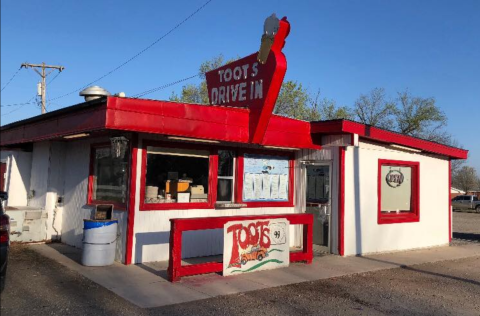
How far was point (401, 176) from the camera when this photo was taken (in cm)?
1220

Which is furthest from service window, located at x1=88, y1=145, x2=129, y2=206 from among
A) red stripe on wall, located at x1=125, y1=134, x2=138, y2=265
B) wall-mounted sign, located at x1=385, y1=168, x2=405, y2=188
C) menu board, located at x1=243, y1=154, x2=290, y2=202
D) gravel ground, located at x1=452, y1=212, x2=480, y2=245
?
gravel ground, located at x1=452, y1=212, x2=480, y2=245

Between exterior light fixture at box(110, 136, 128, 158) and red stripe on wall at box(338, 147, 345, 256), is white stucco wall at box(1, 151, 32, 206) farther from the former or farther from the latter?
red stripe on wall at box(338, 147, 345, 256)

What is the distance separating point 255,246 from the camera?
8281 millimetres

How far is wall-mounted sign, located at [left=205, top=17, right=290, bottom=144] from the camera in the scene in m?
8.80

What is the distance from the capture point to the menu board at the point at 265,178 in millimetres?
10630

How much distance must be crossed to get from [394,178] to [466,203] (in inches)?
1474

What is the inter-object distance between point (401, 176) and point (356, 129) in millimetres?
2915

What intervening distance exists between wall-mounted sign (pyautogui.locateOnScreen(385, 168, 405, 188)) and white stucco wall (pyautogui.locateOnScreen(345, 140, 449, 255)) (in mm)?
411

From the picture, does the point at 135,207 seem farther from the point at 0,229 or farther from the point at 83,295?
the point at 0,229

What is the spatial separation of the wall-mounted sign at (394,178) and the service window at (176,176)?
5.31 m

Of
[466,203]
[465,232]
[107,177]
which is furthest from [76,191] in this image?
[466,203]

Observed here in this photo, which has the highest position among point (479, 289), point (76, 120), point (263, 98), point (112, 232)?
point (263, 98)

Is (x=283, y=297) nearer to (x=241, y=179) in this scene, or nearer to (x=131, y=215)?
(x=131, y=215)

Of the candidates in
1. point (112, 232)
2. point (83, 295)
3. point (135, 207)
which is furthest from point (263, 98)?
point (83, 295)
